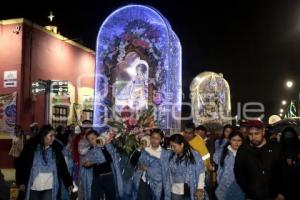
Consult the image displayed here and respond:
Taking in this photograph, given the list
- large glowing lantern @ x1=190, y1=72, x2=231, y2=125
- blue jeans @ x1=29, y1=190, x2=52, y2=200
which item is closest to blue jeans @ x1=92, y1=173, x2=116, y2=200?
blue jeans @ x1=29, y1=190, x2=52, y2=200

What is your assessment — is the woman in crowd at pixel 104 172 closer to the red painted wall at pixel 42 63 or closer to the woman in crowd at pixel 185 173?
the woman in crowd at pixel 185 173

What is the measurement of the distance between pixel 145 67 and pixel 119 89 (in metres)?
1.32

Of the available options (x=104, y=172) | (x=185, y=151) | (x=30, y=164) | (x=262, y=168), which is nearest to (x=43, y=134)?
(x=30, y=164)

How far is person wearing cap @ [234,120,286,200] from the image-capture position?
20.9ft

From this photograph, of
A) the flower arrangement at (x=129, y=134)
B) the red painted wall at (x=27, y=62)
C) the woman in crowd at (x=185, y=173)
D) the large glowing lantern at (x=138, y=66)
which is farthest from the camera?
the red painted wall at (x=27, y=62)

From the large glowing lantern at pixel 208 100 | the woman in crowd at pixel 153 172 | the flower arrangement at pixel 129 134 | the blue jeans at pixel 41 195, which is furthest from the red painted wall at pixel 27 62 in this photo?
the blue jeans at pixel 41 195

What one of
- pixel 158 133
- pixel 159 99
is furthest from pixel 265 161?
pixel 159 99

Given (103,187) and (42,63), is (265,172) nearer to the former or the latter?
(103,187)

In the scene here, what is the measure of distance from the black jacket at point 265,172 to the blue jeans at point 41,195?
3.31 metres

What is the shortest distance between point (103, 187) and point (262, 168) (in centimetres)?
398

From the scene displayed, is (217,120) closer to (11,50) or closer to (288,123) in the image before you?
(288,123)

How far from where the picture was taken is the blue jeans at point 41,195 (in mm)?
7868

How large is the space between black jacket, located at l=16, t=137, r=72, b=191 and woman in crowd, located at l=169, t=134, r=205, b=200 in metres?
Result: 1.85

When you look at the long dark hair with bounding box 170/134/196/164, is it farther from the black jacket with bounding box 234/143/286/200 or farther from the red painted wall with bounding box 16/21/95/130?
the red painted wall with bounding box 16/21/95/130
